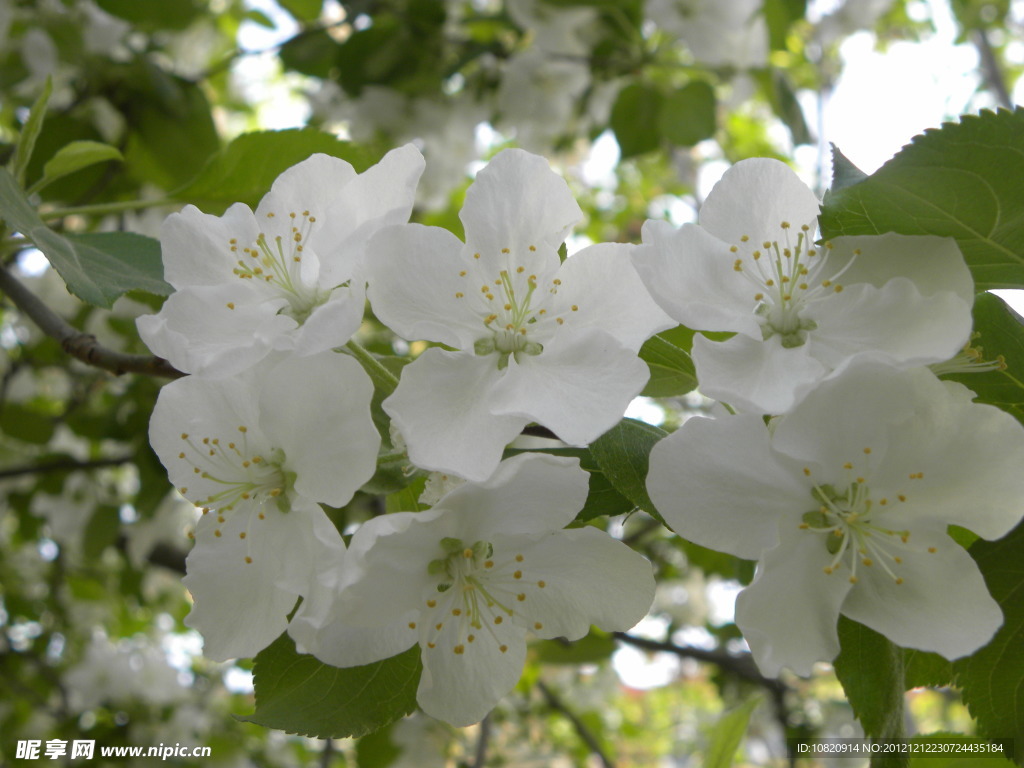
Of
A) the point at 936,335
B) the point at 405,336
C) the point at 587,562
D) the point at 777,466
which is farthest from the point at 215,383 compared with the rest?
the point at 936,335

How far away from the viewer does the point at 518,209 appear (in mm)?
1081

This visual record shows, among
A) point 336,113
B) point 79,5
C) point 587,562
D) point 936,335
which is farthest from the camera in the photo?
point 336,113

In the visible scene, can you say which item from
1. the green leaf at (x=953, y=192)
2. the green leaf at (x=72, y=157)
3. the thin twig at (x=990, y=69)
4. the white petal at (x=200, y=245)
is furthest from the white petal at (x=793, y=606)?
the thin twig at (x=990, y=69)

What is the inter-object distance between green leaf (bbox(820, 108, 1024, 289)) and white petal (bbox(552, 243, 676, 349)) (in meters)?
0.22

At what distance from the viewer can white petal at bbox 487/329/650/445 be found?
3.08 ft

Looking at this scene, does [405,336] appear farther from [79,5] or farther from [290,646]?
[79,5]

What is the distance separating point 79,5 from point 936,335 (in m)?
3.08

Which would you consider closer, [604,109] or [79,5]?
[79,5]

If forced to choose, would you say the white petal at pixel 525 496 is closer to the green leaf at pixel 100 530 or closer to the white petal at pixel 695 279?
the white petal at pixel 695 279

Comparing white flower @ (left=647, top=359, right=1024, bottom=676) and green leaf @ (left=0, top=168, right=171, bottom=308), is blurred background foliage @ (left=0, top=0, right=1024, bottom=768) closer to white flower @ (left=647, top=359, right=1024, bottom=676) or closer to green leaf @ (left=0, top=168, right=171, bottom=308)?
green leaf @ (left=0, top=168, right=171, bottom=308)

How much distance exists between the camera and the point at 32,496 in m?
3.30

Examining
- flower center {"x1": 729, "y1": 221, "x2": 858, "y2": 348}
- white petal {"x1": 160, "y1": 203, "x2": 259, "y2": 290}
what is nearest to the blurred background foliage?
white petal {"x1": 160, "y1": 203, "x2": 259, "y2": 290}

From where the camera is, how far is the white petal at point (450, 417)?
94cm

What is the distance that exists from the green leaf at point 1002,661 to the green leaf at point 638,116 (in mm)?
2495
